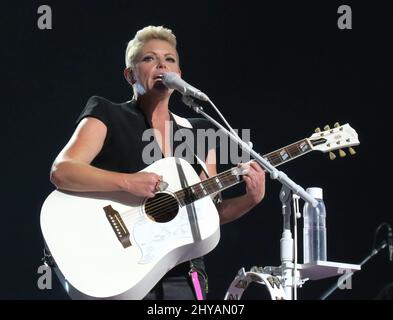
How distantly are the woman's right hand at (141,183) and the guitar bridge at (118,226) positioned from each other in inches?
4.4

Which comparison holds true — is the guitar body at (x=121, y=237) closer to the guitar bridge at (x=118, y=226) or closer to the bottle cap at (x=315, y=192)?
the guitar bridge at (x=118, y=226)

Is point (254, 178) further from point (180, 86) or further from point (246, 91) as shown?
point (246, 91)

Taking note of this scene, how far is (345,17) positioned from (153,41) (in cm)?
195

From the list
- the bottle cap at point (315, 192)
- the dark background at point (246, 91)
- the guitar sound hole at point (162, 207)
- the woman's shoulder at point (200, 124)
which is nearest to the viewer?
the guitar sound hole at point (162, 207)

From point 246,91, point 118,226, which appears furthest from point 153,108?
point 246,91

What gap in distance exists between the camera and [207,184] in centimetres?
269

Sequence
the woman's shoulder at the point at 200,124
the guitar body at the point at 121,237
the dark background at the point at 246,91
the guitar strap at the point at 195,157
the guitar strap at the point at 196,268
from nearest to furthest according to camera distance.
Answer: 1. the guitar body at the point at 121,237
2. the guitar strap at the point at 196,268
3. the guitar strap at the point at 195,157
4. the woman's shoulder at the point at 200,124
5. the dark background at the point at 246,91

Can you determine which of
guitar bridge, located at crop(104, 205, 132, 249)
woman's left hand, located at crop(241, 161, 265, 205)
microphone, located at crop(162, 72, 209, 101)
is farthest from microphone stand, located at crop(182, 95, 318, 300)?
guitar bridge, located at crop(104, 205, 132, 249)

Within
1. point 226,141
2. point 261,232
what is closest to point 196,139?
point 226,141

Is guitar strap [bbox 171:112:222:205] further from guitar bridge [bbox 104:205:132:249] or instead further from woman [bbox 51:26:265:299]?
guitar bridge [bbox 104:205:132:249]

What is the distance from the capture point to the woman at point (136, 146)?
2.51m

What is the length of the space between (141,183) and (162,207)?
15cm

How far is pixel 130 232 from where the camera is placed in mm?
2506

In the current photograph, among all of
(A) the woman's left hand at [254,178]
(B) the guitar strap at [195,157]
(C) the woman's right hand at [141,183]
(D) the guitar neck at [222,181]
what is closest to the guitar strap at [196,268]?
(B) the guitar strap at [195,157]
